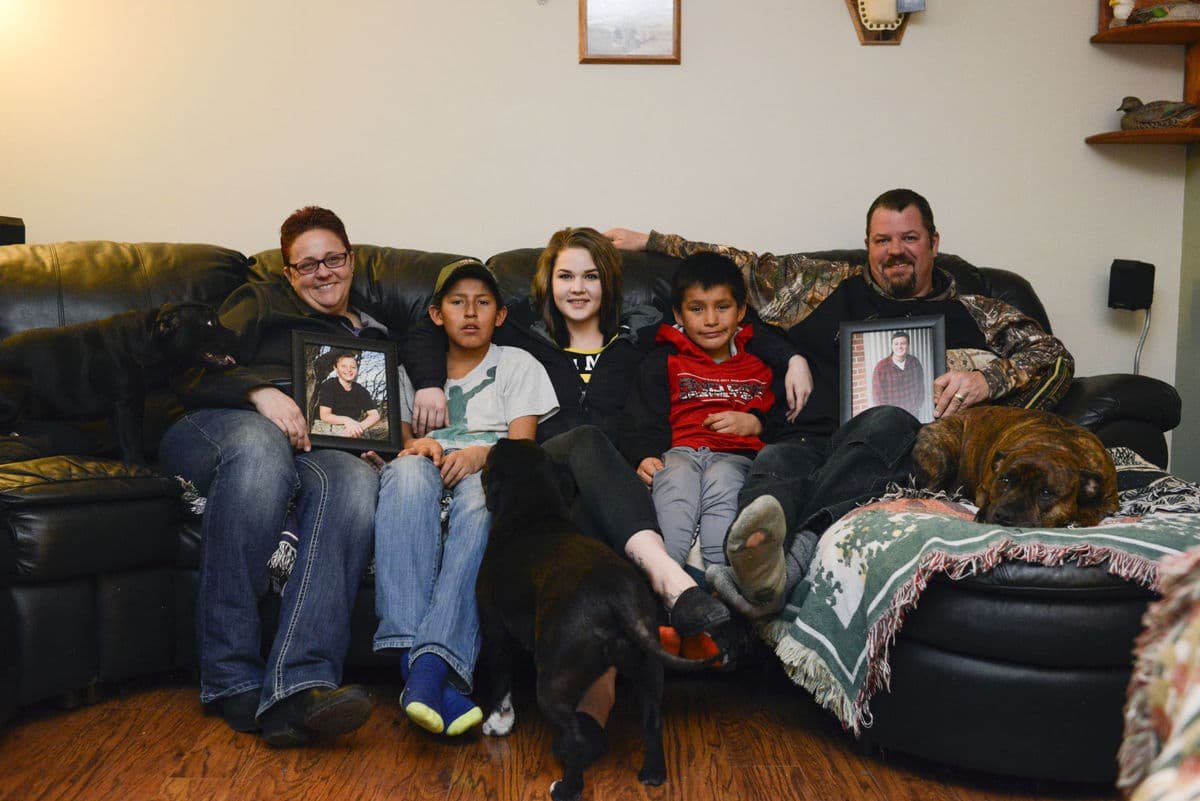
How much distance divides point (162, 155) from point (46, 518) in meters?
1.91

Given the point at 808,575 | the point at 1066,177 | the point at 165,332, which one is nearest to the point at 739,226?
the point at 1066,177

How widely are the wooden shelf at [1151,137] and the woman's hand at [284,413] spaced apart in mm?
2932

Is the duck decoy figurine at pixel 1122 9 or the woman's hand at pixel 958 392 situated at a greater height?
the duck decoy figurine at pixel 1122 9

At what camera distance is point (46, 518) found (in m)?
2.17

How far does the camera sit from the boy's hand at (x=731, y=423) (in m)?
2.72

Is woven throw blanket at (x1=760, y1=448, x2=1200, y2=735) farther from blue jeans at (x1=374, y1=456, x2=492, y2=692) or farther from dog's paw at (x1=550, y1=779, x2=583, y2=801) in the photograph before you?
blue jeans at (x1=374, y1=456, x2=492, y2=692)

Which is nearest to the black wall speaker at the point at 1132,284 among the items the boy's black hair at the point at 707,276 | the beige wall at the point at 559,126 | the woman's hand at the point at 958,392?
the beige wall at the point at 559,126

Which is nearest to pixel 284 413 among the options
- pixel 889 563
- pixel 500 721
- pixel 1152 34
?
pixel 500 721

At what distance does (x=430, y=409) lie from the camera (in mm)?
2701

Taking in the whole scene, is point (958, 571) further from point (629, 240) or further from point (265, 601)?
point (629, 240)

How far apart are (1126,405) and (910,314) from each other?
65cm

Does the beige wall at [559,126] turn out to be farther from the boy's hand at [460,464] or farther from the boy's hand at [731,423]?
the boy's hand at [460,464]

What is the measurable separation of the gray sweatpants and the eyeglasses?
1.09 m

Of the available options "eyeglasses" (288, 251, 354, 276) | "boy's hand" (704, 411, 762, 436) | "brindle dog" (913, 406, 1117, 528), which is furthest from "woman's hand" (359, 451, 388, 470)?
"brindle dog" (913, 406, 1117, 528)
